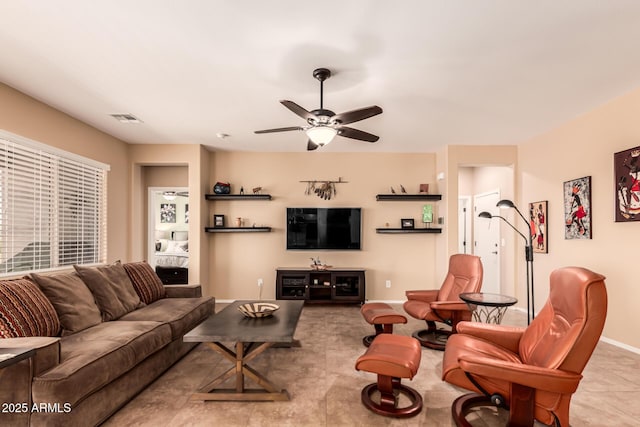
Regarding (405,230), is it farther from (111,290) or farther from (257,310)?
(111,290)

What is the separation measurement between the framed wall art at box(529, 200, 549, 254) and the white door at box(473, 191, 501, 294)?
2.99 ft

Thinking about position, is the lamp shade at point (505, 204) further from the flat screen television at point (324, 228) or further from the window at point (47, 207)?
the window at point (47, 207)

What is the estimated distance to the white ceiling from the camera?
218cm

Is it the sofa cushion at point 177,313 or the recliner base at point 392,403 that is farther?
the sofa cushion at point 177,313

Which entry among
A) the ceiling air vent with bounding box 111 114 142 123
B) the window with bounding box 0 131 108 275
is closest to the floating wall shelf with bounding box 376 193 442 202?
the ceiling air vent with bounding box 111 114 142 123

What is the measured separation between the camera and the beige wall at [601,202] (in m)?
3.47

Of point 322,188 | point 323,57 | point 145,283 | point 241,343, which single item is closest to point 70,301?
point 145,283

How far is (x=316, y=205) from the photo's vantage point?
5984 millimetres

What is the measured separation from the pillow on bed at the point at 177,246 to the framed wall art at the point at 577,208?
6763mm

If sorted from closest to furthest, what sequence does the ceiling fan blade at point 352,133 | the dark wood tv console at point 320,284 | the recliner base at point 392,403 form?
the recliner base at point 392,403, the ceiling fan blade at point 352,133, the dark wood tv console at point 320,284

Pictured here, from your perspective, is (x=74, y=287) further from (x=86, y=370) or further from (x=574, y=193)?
(x=574, y=193)

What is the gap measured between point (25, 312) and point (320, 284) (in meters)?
3.86

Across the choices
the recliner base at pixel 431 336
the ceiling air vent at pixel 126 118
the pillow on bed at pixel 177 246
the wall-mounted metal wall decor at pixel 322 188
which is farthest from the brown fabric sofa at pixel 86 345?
the pillow on bed at pixel 177 246

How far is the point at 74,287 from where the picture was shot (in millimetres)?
2949
